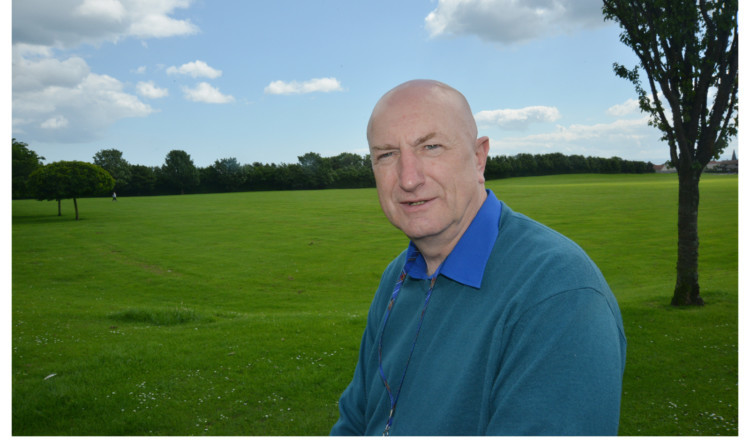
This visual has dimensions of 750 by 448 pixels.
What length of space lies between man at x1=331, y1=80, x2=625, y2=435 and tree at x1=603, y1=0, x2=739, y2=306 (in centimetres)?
1017

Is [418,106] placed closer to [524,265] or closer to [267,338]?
[524,265]

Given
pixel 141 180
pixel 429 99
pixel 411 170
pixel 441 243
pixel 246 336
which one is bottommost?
pixel 246 336

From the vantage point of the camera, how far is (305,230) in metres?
35.0

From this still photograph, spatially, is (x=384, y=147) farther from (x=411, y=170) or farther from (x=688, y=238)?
(x=688, y=238)

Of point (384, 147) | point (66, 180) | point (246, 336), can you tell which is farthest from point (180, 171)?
point (384, 147)

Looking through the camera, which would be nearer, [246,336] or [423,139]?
[423,139]

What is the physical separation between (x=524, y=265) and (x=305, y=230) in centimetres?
3385

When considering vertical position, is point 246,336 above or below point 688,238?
below

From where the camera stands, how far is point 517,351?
1.47 meters

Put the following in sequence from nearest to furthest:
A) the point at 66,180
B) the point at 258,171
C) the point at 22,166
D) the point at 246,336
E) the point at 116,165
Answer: the point at 246,336
the point at 66,180
the point at 22,166
the point at 116,165
the point at 258,171

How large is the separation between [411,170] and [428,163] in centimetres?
7

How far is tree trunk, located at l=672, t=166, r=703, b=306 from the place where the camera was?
10.7 m

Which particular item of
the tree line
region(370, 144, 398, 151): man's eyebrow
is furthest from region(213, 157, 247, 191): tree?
region(370, 144, 398, 151): man's eyebrow

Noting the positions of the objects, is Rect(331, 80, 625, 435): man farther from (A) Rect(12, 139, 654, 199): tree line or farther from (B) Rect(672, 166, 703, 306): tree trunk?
(A) Rect(12, 139, 654, 199): tree line
